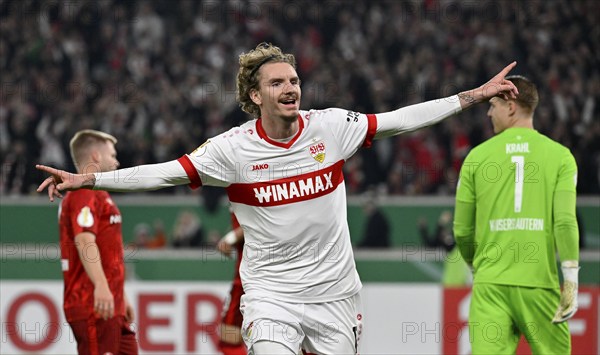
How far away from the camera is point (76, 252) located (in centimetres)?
625

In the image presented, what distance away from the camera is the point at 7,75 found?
17172 millimetres

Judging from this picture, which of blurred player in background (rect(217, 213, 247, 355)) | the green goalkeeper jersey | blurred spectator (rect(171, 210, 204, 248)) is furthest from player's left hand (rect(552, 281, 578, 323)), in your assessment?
blurred spectator (rect(171, 210, 204, 248))

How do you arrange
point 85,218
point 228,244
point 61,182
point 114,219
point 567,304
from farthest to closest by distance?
1. point 228,244
2. point 114,219
3. point 85,218
4. point 567,304
5. point 61,182

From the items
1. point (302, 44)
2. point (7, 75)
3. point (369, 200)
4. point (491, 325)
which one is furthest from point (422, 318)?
point (7, 75)

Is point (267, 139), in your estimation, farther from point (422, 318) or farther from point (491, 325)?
point (422, 318)

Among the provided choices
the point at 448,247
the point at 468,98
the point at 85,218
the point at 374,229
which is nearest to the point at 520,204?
the point at 468,98

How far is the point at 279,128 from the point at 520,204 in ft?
5.51

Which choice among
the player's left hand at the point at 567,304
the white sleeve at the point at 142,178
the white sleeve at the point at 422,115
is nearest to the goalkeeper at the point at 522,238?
the player's left hand at the point at 567,304

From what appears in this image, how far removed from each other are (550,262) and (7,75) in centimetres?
1342

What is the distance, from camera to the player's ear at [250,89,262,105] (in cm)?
499

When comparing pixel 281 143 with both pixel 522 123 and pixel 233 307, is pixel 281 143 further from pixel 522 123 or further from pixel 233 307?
pixel 233 307

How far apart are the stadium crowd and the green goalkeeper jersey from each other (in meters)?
7.47

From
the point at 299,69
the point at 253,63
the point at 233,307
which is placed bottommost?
the point at 233,307

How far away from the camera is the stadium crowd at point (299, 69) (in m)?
14.2
